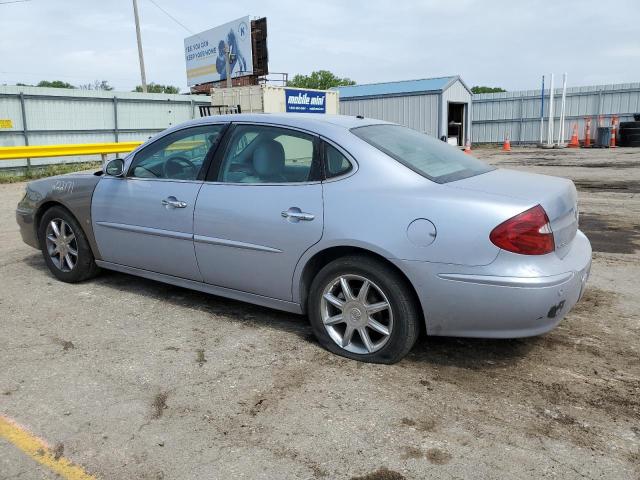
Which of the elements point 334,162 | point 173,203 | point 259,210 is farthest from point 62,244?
point 334,162

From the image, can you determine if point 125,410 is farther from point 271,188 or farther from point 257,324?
point 271,188

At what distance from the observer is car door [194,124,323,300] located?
140 inches

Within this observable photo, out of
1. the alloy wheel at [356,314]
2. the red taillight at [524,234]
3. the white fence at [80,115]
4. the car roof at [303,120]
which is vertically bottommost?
the alloy wheel at [356,314]

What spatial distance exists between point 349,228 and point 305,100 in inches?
835

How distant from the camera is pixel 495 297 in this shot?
2.96 meters

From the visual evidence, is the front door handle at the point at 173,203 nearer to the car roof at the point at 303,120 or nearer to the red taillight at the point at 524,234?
the car roof at the point at 303,120

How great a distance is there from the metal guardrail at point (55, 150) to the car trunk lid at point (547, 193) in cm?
1073

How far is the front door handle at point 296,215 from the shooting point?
3.47 m

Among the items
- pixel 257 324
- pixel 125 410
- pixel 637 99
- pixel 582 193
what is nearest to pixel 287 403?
pixel 125 410

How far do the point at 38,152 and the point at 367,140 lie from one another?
1306 cm

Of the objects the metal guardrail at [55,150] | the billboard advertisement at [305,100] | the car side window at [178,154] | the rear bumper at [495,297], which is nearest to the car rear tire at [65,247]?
the car side window at [178,154]

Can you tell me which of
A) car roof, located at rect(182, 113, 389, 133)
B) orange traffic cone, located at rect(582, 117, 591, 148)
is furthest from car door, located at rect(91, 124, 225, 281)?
orange traffic cone, located at rect(582, 117, 591, 148)

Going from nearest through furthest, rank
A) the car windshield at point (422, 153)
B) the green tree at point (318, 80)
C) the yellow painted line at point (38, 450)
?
1. the yellow painted line at point (38, 450)
2. the car windshield at point (422, 153)
3. the green tree at point (318, 80)

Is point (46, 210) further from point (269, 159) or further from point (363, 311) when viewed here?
point (363, 311)
